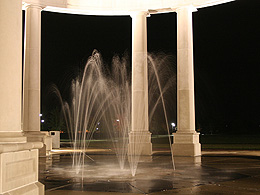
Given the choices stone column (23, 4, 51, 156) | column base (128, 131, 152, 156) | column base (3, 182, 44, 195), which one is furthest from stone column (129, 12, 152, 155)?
column base (3, 182, 44, 195)

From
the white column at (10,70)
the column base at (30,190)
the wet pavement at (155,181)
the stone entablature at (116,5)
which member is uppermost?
the stone entablature at (116,5)

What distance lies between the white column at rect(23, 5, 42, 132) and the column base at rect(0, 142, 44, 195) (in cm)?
5150

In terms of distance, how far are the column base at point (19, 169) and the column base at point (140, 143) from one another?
177 feet

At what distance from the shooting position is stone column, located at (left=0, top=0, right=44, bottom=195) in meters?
27.8

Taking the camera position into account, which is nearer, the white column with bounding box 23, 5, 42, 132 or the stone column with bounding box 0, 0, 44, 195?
the stone column with bounding box 0, 0, 44, 195

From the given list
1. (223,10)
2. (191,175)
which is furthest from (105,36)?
(191,175)

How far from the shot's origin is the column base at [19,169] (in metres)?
26.3

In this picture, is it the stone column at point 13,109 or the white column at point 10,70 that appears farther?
the white column at point 10,70

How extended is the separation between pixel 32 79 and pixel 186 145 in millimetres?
35830

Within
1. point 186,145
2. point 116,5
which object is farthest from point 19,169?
point 116,5

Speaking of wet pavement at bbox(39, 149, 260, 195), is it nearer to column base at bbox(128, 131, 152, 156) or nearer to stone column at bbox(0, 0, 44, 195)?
stone column at bbox(0, 0, 44, 195)

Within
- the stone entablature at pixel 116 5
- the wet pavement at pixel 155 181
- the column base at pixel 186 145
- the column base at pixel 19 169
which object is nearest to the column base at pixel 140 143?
the column base at pixel 186 145

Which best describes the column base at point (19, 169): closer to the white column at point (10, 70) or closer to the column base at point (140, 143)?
the white column at point (10, 70)

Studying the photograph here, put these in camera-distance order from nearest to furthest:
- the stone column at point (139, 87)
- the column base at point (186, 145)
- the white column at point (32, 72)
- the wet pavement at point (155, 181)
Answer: the wet pavement at point (155, 181), the column base at point (186, 145), the white column at point (32, 72), the stone column at point (139, 87)
